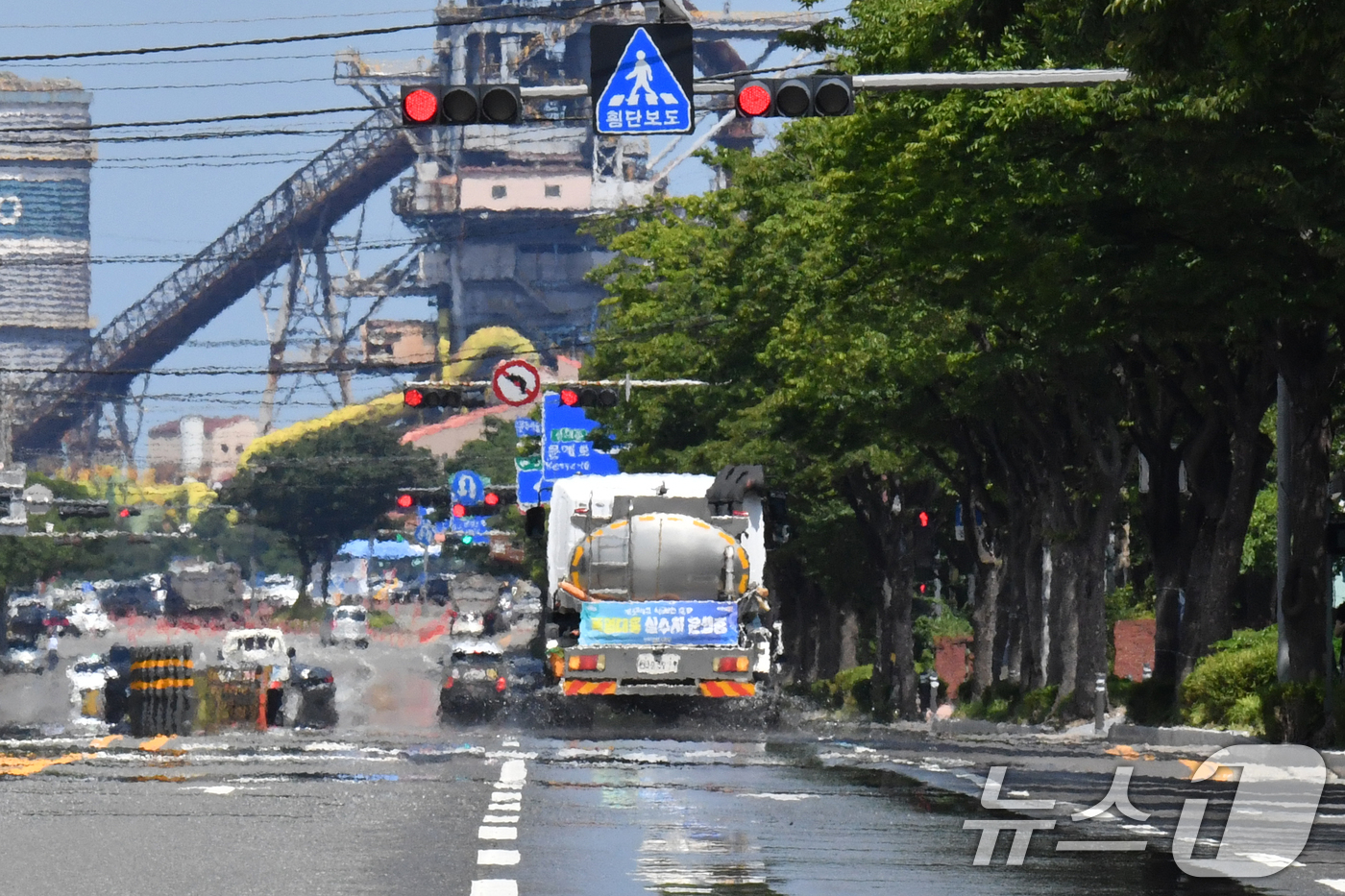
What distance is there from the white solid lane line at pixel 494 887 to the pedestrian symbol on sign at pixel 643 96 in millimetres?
9335

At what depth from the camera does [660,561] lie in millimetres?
37688

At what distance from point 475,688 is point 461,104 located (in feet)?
102

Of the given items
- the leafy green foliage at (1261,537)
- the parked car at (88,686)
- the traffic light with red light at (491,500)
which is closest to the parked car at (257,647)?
the parked car at (88,686)

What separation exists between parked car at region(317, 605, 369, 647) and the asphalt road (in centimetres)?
11346

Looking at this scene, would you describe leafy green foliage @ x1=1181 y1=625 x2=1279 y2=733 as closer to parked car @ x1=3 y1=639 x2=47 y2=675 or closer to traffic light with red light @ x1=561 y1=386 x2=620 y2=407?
traffic light with red light @ x1=561 y1=386 x2=620 y2=407

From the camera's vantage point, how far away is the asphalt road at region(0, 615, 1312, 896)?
13086mm

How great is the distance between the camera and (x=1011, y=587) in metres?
58.2

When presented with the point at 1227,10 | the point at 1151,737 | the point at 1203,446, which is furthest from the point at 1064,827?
the point at 1203,446

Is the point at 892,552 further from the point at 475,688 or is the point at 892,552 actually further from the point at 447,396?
the point at 447,396

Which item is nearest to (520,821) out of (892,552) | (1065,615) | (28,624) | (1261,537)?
(1065,615)

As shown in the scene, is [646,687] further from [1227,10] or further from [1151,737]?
[1227,10]

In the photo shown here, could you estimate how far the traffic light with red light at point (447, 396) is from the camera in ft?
154

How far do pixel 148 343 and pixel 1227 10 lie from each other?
181281 millimetres

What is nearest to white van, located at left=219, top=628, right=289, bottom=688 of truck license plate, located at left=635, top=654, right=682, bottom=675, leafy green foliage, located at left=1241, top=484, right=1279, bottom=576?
leafy green foliage, located at left=1241, top=484, right=1279, bottom=576
